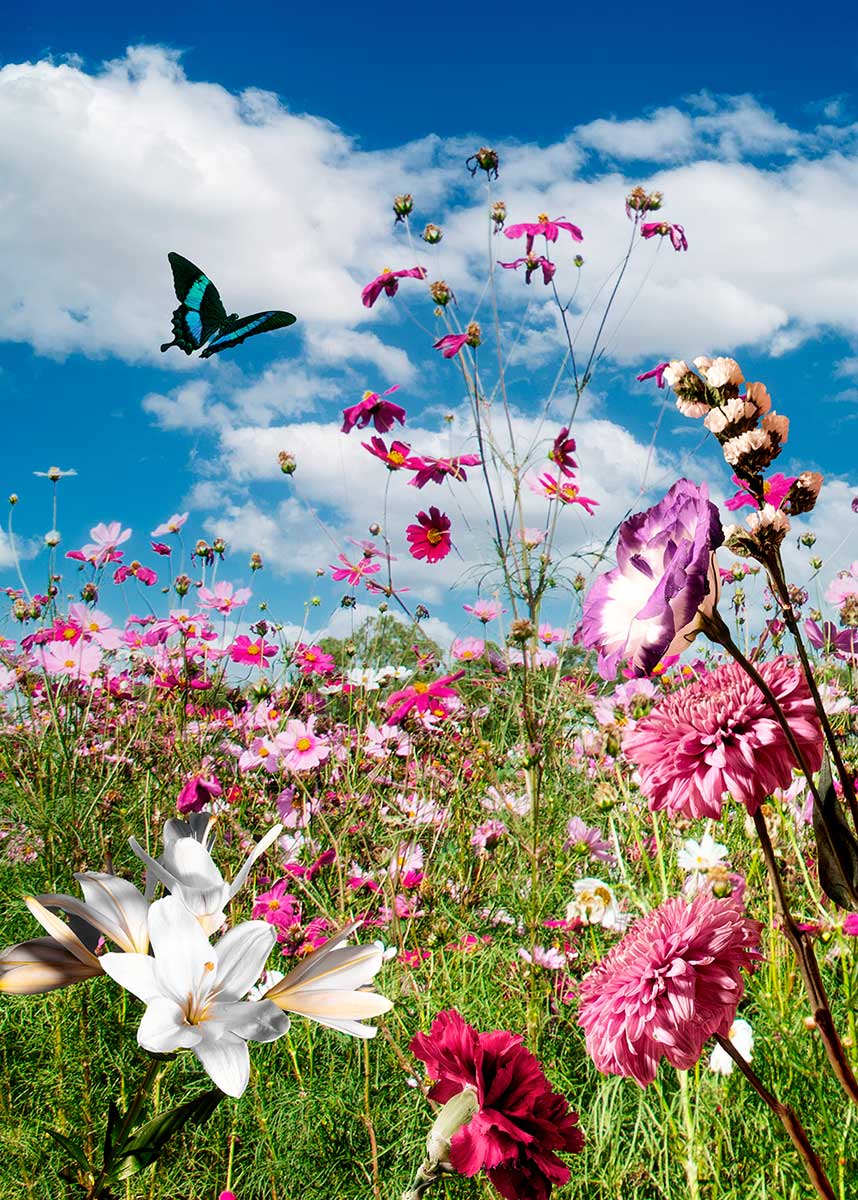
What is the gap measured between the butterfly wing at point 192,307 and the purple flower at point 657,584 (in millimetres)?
730

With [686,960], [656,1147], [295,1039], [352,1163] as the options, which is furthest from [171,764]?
[686,960]

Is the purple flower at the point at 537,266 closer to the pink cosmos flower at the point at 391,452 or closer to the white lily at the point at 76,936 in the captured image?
the pink cosmos flower at the point at 391,452

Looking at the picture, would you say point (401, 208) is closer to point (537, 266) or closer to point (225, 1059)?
point (537, 266)

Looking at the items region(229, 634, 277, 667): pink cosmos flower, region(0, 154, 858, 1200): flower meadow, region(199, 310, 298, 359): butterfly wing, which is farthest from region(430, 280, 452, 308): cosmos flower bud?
region(229, 634, 277, 667): pink cosmos flower

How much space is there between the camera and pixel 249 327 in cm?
91

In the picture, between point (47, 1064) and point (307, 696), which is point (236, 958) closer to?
point (47, 1064)

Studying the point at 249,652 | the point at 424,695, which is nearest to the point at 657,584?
the point at 424,695

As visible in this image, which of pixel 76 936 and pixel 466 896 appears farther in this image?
pixel 466 896

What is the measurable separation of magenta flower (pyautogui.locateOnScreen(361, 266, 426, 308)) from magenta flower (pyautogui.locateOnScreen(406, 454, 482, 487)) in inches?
11.9

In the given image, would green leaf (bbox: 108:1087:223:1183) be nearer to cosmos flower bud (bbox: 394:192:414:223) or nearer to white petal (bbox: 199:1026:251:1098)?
white petal (bbox: 199:1026:251:1098)

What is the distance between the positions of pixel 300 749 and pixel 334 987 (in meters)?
1.44

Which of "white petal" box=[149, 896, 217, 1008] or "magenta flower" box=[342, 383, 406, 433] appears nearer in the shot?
"white petal" box=[149, 896, 217, 1008]

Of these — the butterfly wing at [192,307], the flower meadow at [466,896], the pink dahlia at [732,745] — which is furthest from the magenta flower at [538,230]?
the pink dahlia at [732,745]

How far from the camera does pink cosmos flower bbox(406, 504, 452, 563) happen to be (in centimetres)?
153
